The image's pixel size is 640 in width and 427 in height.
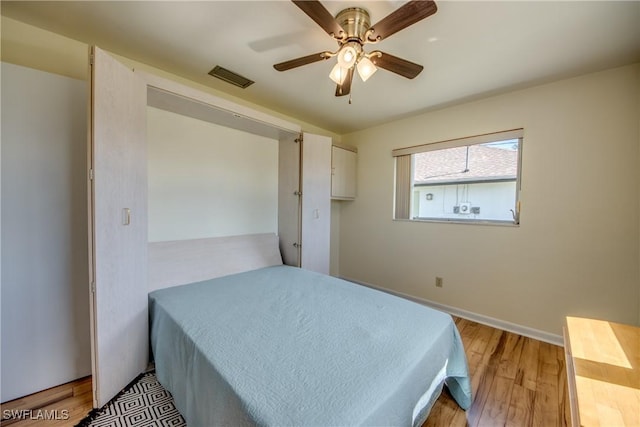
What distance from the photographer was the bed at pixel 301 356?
0.90 metres

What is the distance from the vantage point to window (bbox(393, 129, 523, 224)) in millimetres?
2521

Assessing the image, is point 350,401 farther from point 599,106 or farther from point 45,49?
point 599,106

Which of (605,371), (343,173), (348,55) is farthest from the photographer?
(343,173)

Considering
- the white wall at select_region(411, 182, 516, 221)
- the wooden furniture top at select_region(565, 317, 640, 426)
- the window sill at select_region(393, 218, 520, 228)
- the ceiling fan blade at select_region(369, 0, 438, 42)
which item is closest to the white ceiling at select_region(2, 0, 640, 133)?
the ceiling fan blade at select_region(369, 0, 438, 42)

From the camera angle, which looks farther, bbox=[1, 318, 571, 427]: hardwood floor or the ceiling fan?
bbox=[1, 318, 571, 427]: hardwood floor

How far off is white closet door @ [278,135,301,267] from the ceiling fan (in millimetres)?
1177

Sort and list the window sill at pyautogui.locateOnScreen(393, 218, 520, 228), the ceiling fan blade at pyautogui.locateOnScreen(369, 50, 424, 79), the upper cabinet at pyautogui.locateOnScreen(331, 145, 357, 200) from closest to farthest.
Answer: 1. the ceiling fan blade at pyautogui.locateOnScreen(369, 50, 424, 79)
2. the window sill at pyautogui.locateOnScreen(393, 218, 520, 228)
3. the upper cabinet at pyautogui.locateOnScreen(331, 145, 357, 200)

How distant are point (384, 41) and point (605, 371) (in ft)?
6.92

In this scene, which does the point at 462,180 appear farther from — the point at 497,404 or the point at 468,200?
the point at 497,404

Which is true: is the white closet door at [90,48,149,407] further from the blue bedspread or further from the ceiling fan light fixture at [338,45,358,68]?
the ceiling fan light fixture at [338,45,358,68]

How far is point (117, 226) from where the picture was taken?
1.53 m

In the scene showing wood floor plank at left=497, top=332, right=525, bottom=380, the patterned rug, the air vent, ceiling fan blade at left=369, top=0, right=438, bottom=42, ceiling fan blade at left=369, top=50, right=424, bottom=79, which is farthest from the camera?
the air vent

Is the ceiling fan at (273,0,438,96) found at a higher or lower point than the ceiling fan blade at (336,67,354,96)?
higher

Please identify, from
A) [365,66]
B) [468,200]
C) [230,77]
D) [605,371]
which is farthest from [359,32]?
[468,200]
